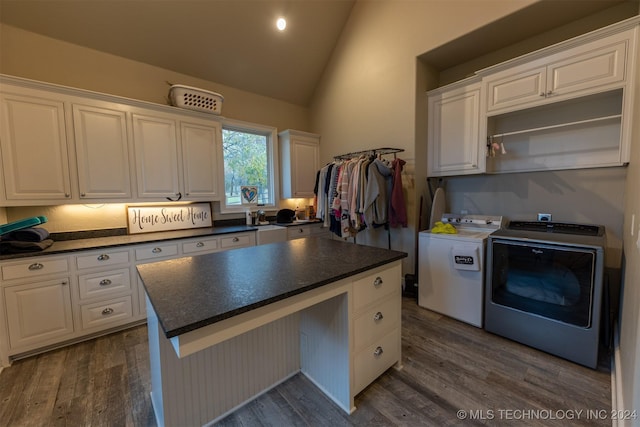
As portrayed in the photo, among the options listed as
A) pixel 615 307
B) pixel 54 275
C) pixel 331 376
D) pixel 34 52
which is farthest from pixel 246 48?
pixel 615 307

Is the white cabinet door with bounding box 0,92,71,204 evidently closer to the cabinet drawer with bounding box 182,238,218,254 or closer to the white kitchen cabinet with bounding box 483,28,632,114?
the cabinet drawer with bounding box 182,238,218,254

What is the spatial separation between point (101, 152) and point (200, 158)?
0.91m

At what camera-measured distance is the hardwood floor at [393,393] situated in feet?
4.66

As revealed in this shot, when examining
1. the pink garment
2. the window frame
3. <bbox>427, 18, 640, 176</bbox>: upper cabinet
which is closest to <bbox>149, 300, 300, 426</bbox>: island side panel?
the pink garment

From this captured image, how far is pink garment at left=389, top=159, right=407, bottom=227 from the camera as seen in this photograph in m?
2.87

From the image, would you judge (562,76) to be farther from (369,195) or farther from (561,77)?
(369,195)

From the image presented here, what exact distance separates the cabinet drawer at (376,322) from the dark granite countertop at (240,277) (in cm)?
30

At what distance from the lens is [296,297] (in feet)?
3.78

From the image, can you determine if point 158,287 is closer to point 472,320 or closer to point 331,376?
point 331,376

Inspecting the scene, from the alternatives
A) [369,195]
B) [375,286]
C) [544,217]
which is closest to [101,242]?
[375,286]

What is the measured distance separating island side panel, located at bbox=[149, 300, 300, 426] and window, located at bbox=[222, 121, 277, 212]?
2.23 m

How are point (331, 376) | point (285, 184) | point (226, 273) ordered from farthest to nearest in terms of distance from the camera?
point (285, 184) < point (331, 376) < point (226, 273)

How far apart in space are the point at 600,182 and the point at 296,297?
2.87 metres

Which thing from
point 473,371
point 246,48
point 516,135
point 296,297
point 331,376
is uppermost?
point 246,48
